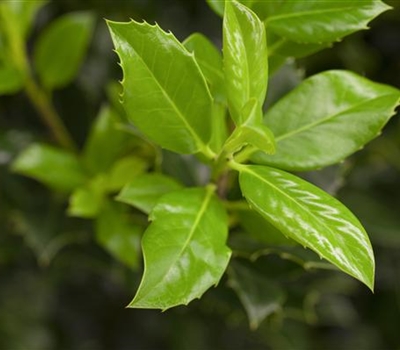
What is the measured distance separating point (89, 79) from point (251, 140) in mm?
621

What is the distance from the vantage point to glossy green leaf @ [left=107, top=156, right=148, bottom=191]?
80cm

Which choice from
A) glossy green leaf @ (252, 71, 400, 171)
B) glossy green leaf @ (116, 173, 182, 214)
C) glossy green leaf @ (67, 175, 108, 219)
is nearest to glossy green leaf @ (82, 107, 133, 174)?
glossy green leaf @ (67, 175, 108, 219)

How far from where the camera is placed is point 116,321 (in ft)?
4.21

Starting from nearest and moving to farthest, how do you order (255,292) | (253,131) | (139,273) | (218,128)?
1. (253,131)
2. (218,128)
3. (255,292)
4. (139,273)

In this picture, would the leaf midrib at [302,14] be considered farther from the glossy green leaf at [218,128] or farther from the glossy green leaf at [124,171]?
the glossy green leaf at [124,171]

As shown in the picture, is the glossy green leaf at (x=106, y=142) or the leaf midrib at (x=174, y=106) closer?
the leaf midrib at (x=174, y=106)

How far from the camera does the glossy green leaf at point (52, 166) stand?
80 centimetres

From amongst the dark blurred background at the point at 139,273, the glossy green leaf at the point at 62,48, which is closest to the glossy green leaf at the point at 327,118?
the dark blurred background at the point at 139,273

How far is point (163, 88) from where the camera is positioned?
540 millimetres

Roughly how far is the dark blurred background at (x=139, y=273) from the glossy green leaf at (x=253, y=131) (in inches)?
9.6

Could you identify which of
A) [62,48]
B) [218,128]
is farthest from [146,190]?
[62,48]

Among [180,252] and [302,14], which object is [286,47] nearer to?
[302,14]

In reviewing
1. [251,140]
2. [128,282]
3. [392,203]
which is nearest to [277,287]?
[128,282]

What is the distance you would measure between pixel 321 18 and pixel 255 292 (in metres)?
0.32
